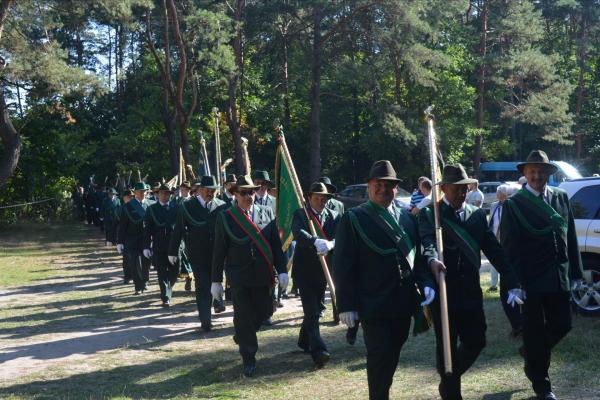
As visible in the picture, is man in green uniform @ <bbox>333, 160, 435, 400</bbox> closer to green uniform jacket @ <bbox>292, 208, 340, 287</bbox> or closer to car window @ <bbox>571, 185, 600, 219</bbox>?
green uniform jacket @ <bbox>292, 208, 340, 287</bbox>

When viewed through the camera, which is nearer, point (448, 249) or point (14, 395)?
point (448, 249)

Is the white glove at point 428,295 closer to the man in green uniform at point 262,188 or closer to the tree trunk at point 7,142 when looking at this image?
the man in green uniform at point 262,188

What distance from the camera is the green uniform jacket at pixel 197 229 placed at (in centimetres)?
1044

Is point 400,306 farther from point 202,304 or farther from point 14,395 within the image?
point 202,304

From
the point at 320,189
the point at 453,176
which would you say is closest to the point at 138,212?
the point at 320,189

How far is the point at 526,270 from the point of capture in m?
6.20

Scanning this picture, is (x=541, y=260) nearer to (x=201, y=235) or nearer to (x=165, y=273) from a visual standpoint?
(x=201, y=235)

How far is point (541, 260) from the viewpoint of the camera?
6.16 m

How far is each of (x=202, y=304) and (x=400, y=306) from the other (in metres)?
5.20

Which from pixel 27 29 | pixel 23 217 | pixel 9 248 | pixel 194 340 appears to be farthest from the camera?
pixel 23 217

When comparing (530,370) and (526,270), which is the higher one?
(526,270)

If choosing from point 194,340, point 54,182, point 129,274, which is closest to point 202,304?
point 194,340

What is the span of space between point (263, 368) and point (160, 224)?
212 inches

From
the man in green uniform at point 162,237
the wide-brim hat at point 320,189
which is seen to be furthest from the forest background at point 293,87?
the wide-brim hat at point 320,189
